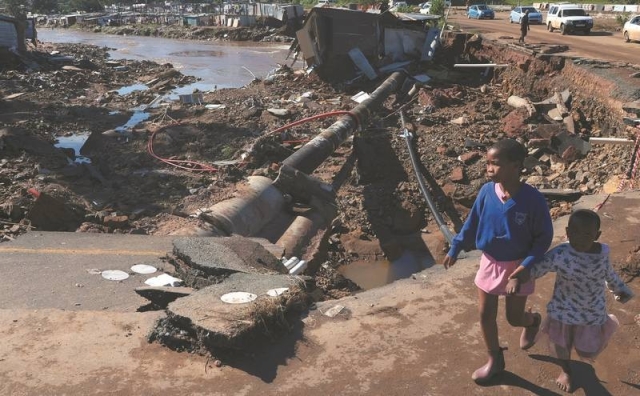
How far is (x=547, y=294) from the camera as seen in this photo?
189 inches

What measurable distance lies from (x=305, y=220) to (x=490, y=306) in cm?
494

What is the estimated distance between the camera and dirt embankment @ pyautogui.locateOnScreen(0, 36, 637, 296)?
9.24m

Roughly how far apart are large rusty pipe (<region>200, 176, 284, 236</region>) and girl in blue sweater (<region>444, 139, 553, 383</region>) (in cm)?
427

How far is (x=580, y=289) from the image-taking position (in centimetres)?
325

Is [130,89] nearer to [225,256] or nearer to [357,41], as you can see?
[357,41]

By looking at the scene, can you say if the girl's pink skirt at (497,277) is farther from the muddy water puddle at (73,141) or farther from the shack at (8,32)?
the shack at (8,32)

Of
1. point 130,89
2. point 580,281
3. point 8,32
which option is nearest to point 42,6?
point 8,32

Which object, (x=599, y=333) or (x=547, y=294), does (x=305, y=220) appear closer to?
(x=547, y=294)

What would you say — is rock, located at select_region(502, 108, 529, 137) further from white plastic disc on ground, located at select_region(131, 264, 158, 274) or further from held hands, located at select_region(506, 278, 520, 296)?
held hands, located at select_region(506, 278, 520, 296)

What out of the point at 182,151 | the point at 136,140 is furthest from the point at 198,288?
the point at 136,140

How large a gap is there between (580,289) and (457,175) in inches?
322

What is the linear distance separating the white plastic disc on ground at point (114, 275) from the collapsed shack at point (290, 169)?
561 mm

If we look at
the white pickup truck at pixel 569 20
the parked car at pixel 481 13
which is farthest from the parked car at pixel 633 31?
the parked car at pixel 481 13

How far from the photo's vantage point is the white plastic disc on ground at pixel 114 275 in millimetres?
5418
